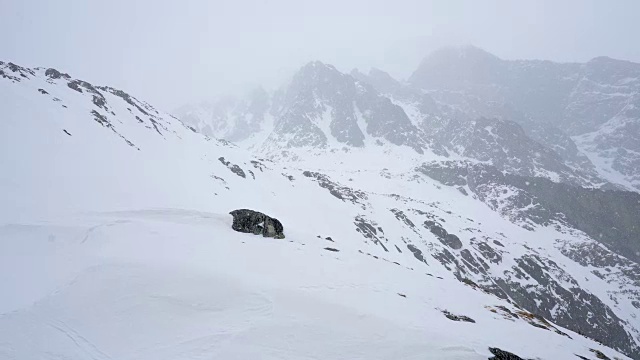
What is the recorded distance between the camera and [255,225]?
2230 cm

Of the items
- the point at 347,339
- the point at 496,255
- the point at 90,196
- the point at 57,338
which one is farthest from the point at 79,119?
the point at 496,255

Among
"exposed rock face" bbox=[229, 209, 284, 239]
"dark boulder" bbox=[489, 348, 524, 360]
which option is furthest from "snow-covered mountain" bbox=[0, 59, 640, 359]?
"exposed rock face" bbox=[229, 209, 284, 239]

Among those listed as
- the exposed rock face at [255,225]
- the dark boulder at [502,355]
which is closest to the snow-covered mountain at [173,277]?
the dark boulder at [502,355]

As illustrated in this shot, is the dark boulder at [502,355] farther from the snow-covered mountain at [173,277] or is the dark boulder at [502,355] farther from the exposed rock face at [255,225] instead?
the exposed rock face at [255,225]

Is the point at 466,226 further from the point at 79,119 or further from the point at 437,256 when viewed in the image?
the point at 79,119

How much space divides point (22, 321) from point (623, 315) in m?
108

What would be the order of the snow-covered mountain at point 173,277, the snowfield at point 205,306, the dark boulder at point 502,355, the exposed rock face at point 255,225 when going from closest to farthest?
the snowfield at point 205,306 → the snow-covered mountain at point 173,277 → the dark boulder at point 502,355 → the exposed rock face at point 255,225

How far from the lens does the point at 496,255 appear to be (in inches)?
3127

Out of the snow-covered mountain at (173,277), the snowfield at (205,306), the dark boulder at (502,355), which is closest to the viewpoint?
the snowfield at (205,306)

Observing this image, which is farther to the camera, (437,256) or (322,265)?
(437,256)

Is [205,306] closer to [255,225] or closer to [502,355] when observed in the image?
[502,355]

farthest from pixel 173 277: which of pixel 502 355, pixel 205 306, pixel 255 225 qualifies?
pixel 502 355

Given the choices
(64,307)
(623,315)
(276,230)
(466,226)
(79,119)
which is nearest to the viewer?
(64,307)

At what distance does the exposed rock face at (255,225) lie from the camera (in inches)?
866
